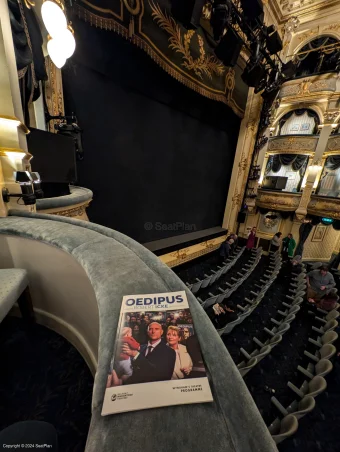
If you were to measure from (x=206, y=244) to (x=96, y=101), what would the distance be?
5814 millimetres

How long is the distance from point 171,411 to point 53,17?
290cm

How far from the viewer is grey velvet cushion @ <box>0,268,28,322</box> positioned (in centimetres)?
97

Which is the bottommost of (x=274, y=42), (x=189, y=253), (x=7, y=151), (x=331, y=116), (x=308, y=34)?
(x=189, y=253)

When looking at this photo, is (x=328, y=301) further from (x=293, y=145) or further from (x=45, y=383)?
(x=293, y=145)

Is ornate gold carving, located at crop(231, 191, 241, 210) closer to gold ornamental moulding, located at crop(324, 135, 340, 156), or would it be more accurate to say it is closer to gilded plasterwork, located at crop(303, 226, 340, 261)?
gold ornamental moulding, located at crop(324, 135, 340, 156)

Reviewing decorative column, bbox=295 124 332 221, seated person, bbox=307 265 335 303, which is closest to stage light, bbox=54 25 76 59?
seated person, bbox=307 265 335 303

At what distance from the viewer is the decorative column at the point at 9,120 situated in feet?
4.56

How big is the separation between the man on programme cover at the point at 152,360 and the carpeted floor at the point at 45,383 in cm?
95

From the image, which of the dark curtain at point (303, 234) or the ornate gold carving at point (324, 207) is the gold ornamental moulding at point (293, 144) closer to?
the ornate gold carving at point (324, 207)

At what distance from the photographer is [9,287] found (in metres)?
1.05

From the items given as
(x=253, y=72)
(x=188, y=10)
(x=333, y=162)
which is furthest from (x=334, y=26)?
(x=188, y=10)

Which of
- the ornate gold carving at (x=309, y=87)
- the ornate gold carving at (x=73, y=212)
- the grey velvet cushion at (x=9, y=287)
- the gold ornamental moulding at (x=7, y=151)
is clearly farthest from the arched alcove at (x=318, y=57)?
the grey velvet cushion at (x=9, y=287)

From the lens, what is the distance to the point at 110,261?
34.8 inches

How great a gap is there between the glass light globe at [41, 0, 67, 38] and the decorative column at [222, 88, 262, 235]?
7.71 m
